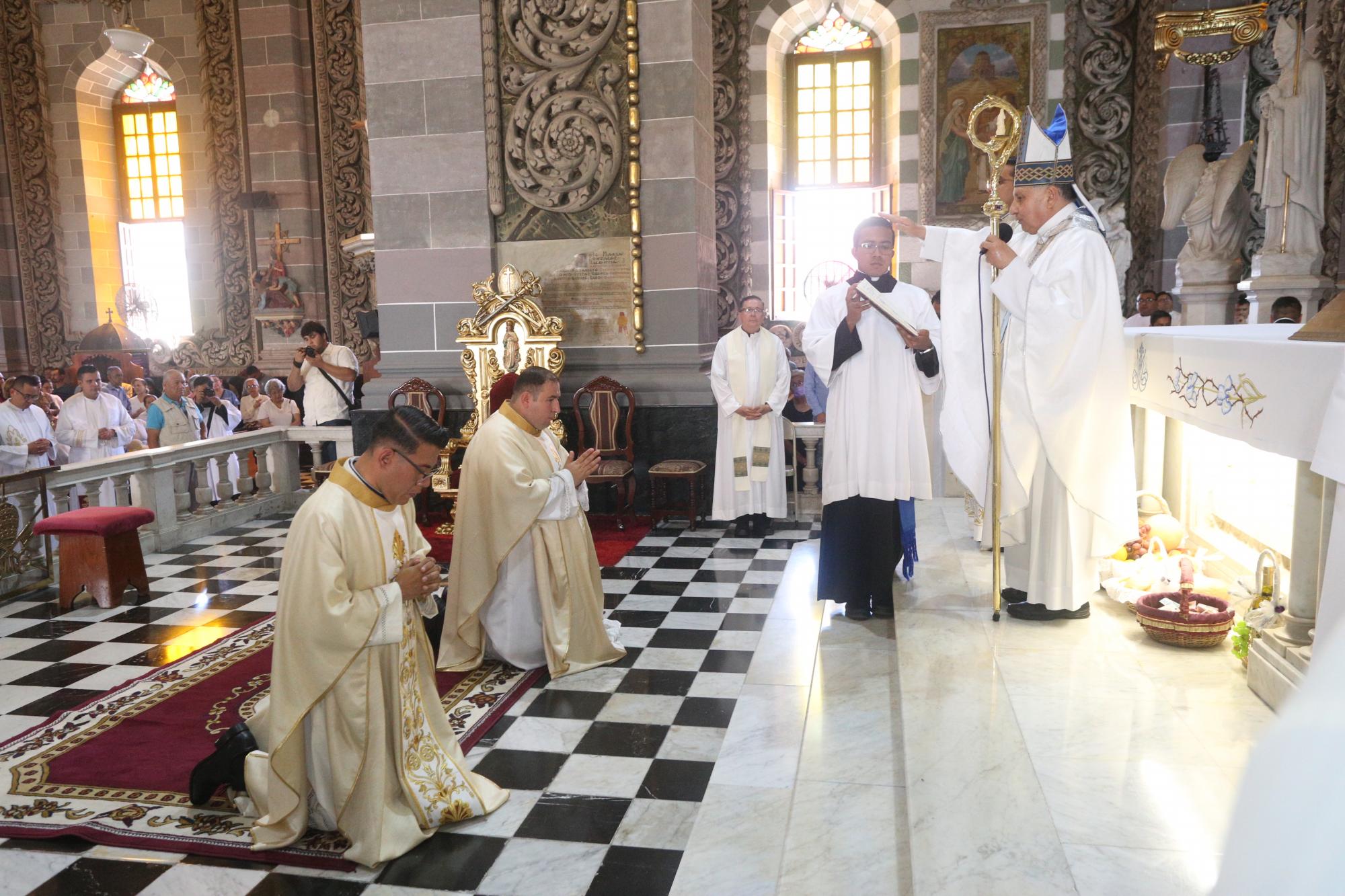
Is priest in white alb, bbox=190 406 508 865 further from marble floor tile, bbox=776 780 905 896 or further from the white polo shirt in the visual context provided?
the white polo shirt

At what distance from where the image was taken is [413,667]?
3268 mm

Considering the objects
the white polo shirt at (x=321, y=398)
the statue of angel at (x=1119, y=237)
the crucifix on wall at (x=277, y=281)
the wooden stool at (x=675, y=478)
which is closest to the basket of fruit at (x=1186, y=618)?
the wooden stool at (x=675, y=478)

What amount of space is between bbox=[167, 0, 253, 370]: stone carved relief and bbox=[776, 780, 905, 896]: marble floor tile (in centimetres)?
1365

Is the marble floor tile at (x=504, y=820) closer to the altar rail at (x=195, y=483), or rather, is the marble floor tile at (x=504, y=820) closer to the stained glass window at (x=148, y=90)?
the altar rail at (x=195, y=483)

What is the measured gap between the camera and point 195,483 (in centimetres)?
859

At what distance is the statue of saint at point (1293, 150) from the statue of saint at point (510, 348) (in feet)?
20.7

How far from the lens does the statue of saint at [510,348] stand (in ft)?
26.6

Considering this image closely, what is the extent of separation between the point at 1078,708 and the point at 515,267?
6399 millimetres

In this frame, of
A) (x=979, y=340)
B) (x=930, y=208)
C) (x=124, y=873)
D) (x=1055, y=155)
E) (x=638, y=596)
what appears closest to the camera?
(x=124, y=873)

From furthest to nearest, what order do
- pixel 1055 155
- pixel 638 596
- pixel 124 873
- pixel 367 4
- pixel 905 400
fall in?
pixel 367 4, pixel 638 596, pixel 905 400, pixel 1055 155, pixel 124 873

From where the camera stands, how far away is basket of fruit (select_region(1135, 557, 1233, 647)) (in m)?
3.63

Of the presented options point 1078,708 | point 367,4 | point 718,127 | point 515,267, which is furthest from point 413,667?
point 718,127

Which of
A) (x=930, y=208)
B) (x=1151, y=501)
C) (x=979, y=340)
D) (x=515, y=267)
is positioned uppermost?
(x=930, y=208)

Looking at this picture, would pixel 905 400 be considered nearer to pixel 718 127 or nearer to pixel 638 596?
pixel 638 596
